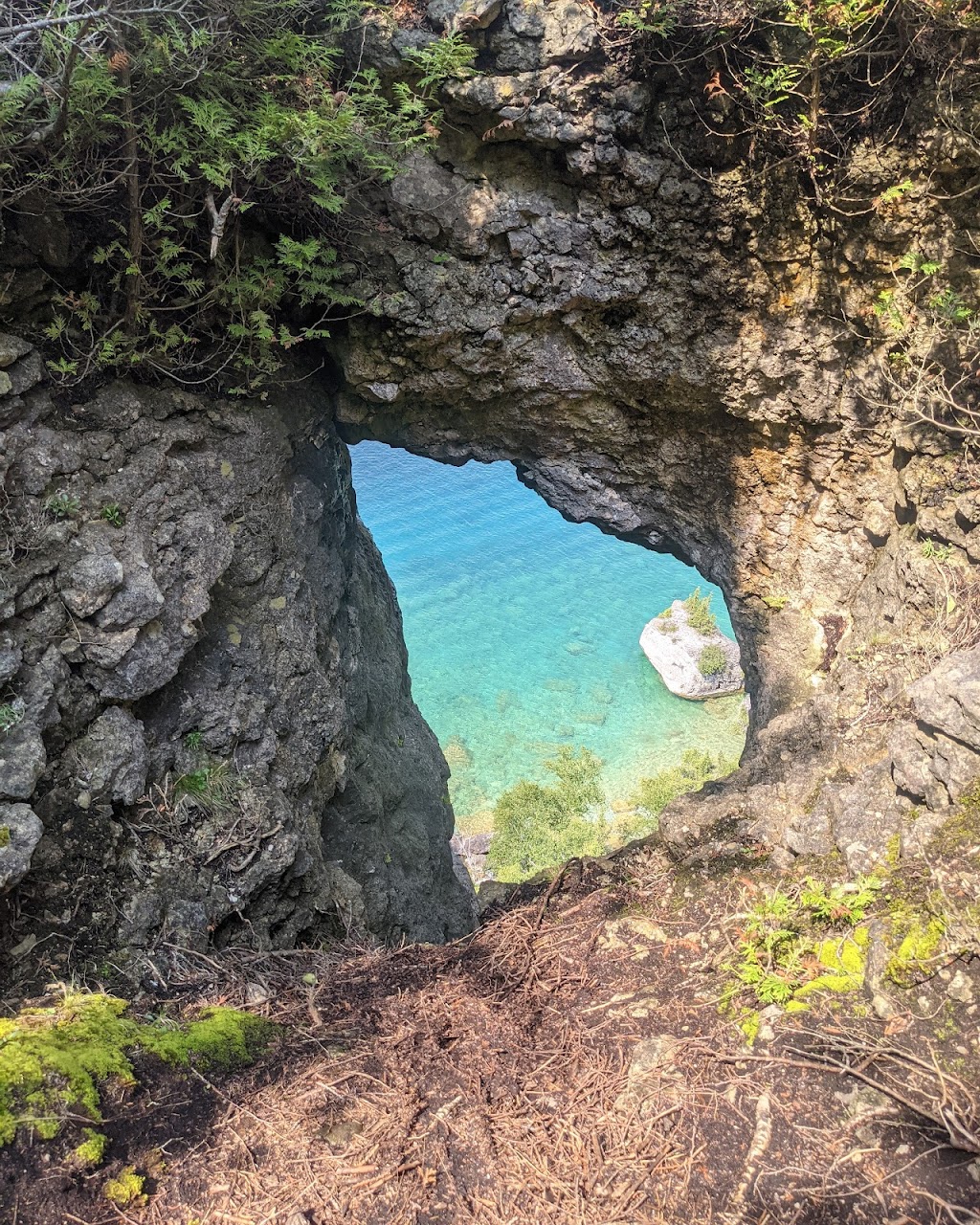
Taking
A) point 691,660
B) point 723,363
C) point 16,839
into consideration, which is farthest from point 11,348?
point 691,660

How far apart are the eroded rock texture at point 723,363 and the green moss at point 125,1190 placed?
326cm

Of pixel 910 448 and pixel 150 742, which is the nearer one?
pixel 150 742

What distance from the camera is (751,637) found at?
7816 mm

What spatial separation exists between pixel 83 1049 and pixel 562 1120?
1872mm

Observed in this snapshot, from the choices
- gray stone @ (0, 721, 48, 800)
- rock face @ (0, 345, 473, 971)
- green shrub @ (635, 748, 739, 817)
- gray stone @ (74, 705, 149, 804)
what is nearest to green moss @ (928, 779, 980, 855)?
rock face @ (0, 345, 473, 971)

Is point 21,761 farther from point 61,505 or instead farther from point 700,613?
point 700,613

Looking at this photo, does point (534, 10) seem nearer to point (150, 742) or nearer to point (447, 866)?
point (150, 742)

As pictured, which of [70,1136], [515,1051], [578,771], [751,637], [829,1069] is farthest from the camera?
[578,771]

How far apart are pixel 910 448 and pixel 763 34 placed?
318 centimetres

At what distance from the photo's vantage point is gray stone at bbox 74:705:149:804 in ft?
13.9

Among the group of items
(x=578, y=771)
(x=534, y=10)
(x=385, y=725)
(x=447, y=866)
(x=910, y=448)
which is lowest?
(x=578, y=771)

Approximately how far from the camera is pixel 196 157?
4543 millimetres

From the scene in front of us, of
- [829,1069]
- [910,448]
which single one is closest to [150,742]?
[829,1069]

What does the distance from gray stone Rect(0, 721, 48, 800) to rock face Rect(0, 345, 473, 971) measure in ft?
0.04
